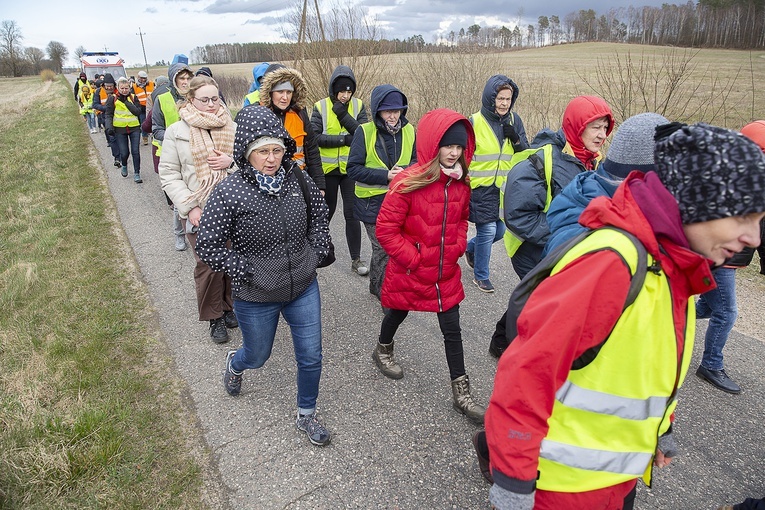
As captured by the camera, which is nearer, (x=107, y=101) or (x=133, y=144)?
(x=107, y=101)

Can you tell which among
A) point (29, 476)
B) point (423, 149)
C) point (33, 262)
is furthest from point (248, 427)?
point (33, 262)

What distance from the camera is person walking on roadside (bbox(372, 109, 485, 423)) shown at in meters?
3.09

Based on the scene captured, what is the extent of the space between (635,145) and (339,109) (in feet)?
11.6

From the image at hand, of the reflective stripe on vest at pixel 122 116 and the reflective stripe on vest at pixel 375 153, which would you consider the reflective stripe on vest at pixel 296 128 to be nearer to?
the reflective stripe on vest at pixel 375 153

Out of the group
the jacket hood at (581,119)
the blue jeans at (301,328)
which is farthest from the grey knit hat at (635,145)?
the blue jeans at (301,328)

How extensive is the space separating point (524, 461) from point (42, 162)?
14169 mm

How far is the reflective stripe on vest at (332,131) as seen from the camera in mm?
5301

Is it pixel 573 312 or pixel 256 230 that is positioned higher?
pixel 573 312

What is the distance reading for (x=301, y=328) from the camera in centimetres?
298

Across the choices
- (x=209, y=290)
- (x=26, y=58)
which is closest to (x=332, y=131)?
(x=209, y=290)

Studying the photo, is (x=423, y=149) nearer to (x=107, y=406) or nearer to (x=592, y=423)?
(x=592, y=423)

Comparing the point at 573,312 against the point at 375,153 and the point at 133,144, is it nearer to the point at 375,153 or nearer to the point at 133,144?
the point at 375,153

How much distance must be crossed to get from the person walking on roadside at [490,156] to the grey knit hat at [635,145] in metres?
2.39

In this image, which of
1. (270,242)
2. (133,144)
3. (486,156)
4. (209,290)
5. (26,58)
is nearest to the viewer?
(270,242)
